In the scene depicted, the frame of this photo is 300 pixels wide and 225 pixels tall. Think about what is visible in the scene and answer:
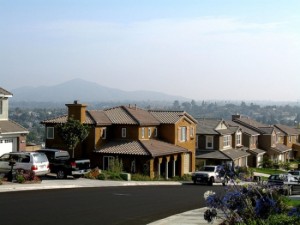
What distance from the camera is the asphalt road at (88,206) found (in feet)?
56.0

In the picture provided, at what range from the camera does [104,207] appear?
20391 millimetres

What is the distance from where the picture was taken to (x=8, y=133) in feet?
120

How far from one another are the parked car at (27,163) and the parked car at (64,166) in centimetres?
359

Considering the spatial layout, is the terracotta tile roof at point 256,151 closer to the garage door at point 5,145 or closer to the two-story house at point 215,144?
the two-story house at point 215,144

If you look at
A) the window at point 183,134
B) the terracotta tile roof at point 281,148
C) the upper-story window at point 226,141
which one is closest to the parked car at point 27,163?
the window at point 183,134

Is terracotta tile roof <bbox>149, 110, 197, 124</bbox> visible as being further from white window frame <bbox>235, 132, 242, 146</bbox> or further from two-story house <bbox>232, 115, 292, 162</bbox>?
two-story house <bbox>232, 115, 292, 162</bbox>

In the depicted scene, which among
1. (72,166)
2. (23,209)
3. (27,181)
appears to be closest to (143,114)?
(72,166)

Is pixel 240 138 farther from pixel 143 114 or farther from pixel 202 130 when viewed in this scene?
pixel 143 114

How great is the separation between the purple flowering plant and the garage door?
25.4 meters

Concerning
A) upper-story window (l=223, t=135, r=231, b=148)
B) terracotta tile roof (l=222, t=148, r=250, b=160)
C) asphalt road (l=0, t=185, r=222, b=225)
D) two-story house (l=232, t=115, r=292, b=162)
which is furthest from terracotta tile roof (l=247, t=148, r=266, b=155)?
asphalt road (l=0, t=185, r=222, b=225)

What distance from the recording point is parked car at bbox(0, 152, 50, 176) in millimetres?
29016

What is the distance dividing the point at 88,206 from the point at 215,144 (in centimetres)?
4315

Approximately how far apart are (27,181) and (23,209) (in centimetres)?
896

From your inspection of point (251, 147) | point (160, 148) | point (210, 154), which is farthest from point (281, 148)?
point (160, 148)
